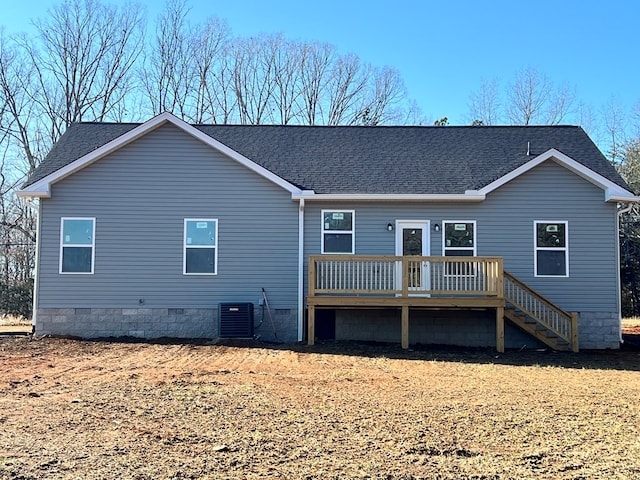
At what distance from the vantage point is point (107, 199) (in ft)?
43.2

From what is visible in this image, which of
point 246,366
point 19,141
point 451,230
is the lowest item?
point 246,366

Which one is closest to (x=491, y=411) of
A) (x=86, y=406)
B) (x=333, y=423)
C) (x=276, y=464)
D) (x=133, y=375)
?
(x=333, y=423)

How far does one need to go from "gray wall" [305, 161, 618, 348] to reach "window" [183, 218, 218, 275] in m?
2.15

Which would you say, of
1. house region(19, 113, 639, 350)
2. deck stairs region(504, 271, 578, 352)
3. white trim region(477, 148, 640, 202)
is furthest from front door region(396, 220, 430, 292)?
deck stairs region(504, 271, 578, 352)

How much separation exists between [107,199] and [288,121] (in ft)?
60.9

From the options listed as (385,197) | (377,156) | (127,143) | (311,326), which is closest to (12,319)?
(127,143)

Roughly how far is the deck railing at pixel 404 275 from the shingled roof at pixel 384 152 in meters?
1.80

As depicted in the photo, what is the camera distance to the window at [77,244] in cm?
1304

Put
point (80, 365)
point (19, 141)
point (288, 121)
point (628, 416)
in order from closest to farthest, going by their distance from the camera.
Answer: point (628, 416), point (80, 365), point (19, 141), point (288, 121)

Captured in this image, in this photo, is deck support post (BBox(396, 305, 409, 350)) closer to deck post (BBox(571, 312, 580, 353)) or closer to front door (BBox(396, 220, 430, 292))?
front door (BBox(396, 220, 430, 292))

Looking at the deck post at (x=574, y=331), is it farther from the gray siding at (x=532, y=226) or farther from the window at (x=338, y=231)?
the window at (x=338, y=231)

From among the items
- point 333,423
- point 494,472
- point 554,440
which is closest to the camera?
point 494,472

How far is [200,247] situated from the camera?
521 inches

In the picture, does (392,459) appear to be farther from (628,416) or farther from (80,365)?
(80,365)
